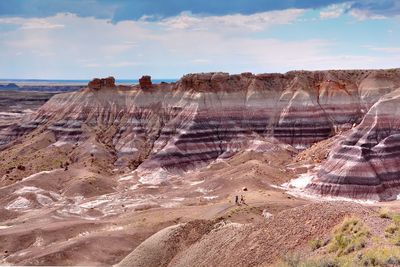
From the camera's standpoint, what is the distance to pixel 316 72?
110000 mm

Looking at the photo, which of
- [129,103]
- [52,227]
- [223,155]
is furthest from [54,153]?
[52,227]

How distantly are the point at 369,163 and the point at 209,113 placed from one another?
40.4 m

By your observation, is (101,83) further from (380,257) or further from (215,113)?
(380,257)

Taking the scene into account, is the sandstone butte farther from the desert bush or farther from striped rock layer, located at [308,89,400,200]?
the desert bush

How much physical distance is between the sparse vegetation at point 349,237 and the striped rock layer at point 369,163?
44.0 meters

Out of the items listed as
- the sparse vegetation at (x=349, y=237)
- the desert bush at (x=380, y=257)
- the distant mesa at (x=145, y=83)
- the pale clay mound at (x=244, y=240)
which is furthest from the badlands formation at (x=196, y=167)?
the desert bush at (x=380, y=257)

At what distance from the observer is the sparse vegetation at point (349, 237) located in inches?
793

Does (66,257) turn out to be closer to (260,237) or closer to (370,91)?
(260,237)

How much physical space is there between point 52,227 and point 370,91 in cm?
7241

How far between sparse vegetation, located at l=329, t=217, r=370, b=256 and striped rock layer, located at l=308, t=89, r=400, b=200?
1733 inches

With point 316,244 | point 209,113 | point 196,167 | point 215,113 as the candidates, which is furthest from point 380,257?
point 215,113

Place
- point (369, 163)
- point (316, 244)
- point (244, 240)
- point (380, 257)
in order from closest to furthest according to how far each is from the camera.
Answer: point (380, 257), point (316, 244), point (244, 240), point (369, 163)

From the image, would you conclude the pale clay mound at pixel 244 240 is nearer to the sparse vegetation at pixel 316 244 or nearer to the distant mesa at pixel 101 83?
the sparse vegetation at pixel 316 244

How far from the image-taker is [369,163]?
67.2 m
